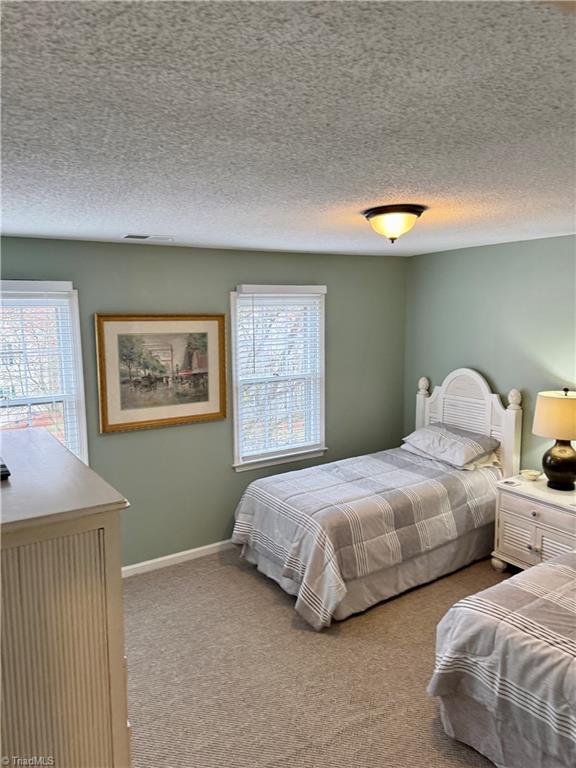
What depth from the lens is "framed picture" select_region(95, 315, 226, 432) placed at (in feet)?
11.6

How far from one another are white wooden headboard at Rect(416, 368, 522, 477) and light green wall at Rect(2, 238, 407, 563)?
0.40 m

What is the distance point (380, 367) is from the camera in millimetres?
4941

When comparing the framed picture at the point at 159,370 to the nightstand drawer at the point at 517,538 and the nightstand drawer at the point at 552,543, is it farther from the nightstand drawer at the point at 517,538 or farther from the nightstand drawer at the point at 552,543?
the nightstand drawer at the point at 552,543

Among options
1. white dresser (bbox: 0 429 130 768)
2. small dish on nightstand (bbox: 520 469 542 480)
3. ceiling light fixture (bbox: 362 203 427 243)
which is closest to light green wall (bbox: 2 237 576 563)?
small dish on nightstand (bbox: 520 469 542 480)

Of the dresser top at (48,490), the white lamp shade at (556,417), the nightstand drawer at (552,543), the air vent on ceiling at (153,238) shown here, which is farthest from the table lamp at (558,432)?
the dresser top at (48,490)

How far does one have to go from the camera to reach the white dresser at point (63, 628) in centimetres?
102

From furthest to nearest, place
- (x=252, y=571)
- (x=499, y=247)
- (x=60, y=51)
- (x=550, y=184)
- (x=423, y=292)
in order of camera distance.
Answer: (x=423, y=292), (x=499, y=247), (x=252, y=571), (x=550, y=184), (x=60, y=51)

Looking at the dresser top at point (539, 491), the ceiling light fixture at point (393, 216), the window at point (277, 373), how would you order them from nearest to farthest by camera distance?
the ceiling light fixture at point (393, 216)
the dresser top at point (539, 491)
the window at point (277, 373)

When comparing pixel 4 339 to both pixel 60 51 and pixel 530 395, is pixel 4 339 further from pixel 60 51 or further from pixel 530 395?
pixel 530 395

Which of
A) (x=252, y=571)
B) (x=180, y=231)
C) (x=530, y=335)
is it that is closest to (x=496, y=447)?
(x=530, y=335)

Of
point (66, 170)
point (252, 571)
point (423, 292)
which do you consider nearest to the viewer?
point (66, 170)

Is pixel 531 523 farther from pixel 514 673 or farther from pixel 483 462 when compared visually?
pixel 514 673

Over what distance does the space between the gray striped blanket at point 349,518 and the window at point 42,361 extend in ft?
4.49

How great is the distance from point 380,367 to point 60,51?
14.0 ft
